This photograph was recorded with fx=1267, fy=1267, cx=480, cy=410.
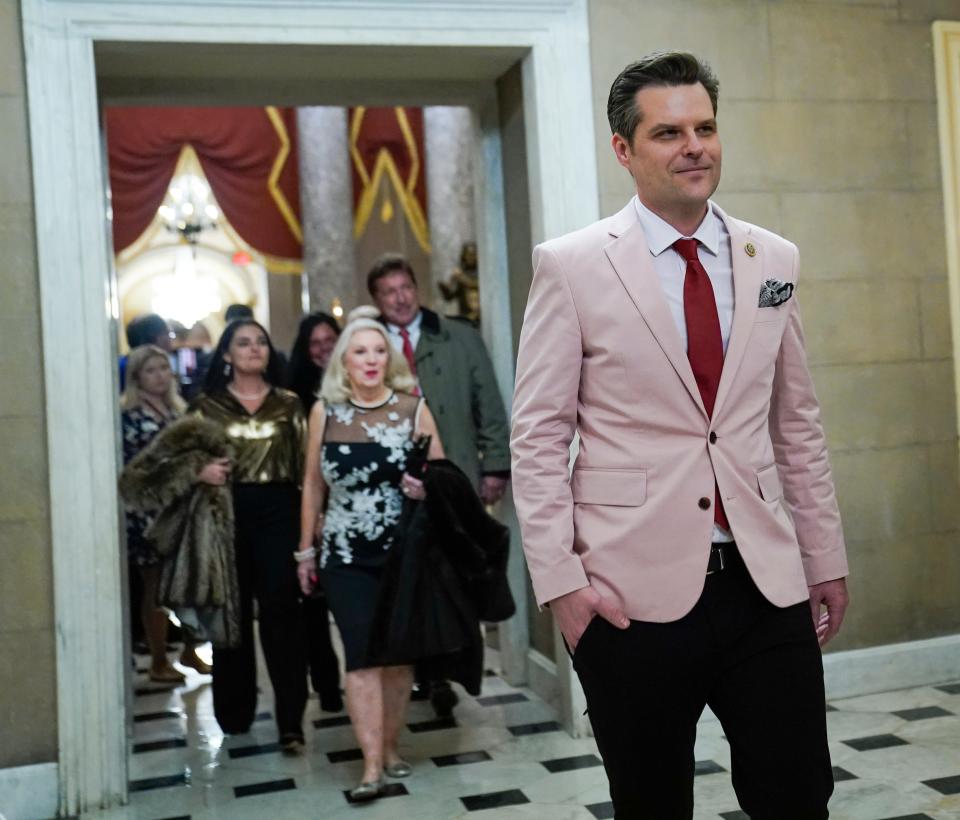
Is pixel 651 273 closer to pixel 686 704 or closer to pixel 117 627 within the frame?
pixel 686 704

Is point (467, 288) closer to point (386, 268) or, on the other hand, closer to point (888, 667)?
point (386, 268)

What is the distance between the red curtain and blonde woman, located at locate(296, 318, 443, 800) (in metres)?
8.38

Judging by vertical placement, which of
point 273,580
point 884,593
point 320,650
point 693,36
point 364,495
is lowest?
point 320,650

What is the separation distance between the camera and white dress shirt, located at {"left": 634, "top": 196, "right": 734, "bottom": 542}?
2418 mm

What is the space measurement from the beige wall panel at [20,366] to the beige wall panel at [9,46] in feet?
2.63

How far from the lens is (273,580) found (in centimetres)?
530

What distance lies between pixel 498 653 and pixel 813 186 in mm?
2992

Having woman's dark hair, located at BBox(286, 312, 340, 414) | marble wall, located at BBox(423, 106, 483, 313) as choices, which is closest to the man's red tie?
woman's dark hair, located at BBox(286, 312, 340, 414)

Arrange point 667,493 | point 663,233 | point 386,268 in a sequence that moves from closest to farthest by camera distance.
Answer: point 667,493 → point 663,233 → point 386,268

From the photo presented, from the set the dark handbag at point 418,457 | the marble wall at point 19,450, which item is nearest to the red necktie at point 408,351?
the dark handbag at point 418,457

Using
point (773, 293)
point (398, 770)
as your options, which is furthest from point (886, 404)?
point (773, 293)

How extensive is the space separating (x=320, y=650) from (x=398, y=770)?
122cm

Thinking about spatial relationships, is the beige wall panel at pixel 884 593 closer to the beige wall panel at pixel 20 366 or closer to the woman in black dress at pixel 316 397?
the woman in black dress at pixel 316 397

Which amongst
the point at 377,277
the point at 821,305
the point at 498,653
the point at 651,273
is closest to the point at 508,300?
the point at 377,277
